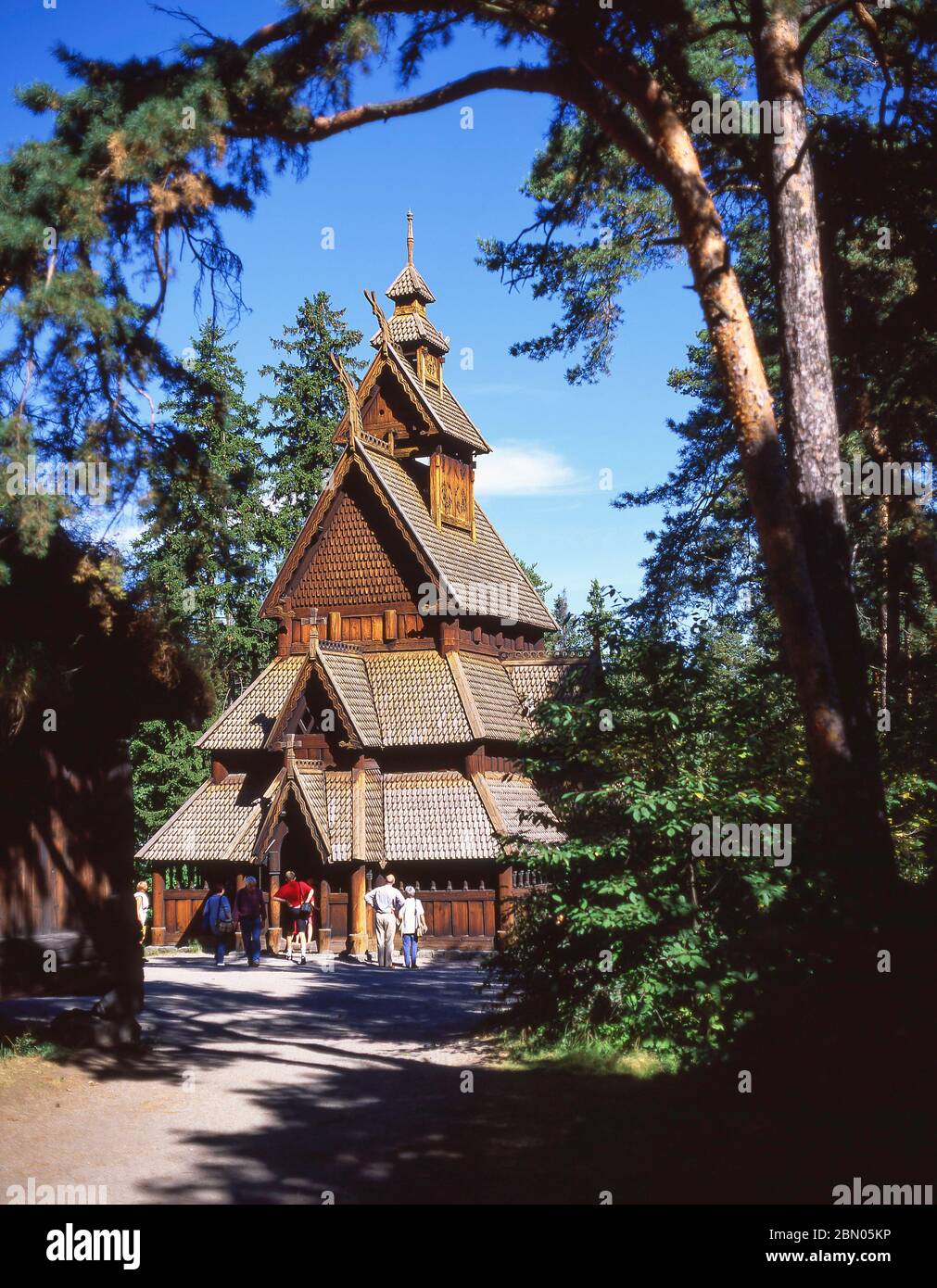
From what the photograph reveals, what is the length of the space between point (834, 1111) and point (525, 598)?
27.6m

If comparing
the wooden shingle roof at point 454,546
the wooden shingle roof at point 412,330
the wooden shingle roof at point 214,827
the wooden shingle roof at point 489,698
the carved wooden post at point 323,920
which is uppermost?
the wooden shingle roof at point 412,330

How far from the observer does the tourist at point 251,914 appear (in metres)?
22.8

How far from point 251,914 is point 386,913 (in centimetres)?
257

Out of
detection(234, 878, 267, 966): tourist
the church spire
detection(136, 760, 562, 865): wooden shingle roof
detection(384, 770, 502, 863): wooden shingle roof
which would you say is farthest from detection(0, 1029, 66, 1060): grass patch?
the church spire

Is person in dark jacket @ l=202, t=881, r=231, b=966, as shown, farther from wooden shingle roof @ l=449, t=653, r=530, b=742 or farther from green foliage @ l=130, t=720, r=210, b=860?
green foliage @ l=130, t=720, r=210, b=860

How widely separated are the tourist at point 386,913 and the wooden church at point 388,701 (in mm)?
2730

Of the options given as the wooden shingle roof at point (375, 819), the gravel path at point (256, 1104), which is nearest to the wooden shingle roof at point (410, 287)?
the wooden shingle roof at point (375, 819)

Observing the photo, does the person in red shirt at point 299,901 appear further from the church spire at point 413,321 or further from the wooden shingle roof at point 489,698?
the church spire at point 413,321
